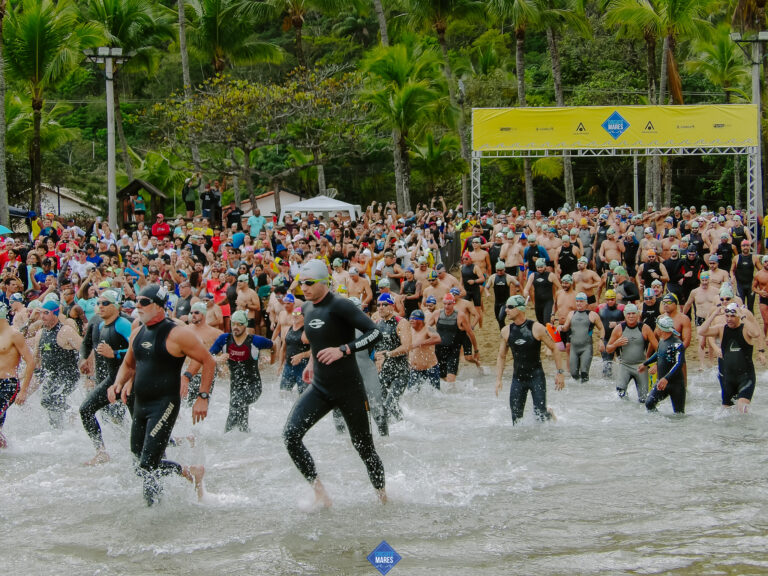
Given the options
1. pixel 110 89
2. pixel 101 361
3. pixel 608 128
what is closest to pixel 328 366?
pixel 101 361

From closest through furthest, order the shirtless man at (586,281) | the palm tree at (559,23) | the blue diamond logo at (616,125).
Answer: the shirtless man at (586,281) < the blue diamond logo at (616,125) < the palm tree at (559,23)

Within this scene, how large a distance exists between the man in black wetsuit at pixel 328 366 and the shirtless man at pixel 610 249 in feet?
40.6

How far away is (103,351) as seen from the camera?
870 cm

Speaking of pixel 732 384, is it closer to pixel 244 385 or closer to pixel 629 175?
pixel 244 385

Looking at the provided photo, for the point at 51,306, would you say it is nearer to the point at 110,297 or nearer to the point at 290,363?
the point at 110,297

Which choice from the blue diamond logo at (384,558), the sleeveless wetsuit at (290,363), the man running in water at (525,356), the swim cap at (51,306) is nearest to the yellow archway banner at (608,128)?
the sleeveless wetsuit at (290,363)

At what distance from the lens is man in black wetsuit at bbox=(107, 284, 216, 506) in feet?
23.7

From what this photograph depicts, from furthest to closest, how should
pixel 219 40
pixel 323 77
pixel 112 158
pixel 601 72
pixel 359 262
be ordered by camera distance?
pixel 601 72 < pixel 219 40 < pixel 323 77 < pixel 112 158 < pixel 359 262

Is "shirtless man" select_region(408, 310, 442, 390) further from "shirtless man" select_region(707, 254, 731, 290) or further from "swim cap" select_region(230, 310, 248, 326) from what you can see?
"shirtless man" select_region(707, 254, 731, 290)

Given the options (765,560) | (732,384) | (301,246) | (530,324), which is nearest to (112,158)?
(301,246)

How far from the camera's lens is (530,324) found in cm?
1041

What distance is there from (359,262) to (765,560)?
1089cm

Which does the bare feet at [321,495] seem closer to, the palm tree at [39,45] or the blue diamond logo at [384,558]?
the blue diamond logo at [384,558]

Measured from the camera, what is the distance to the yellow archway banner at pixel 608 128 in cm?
2331
